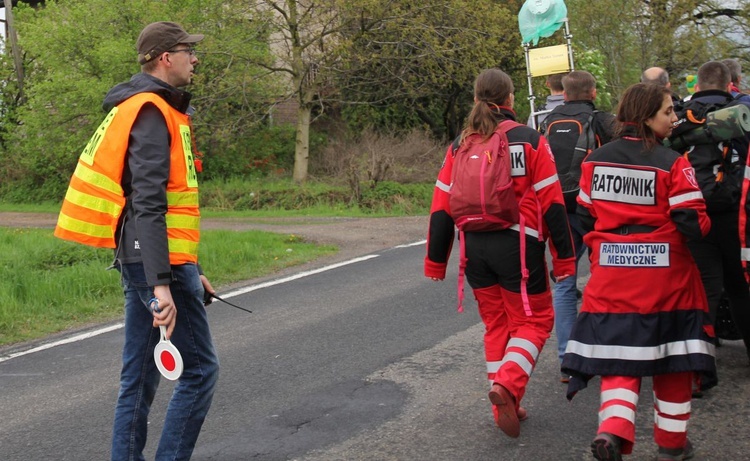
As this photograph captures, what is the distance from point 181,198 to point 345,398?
2.27 metres

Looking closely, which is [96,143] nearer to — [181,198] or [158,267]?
[181,198]

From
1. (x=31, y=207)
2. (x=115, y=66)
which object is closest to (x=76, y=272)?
(x=115, y=66)

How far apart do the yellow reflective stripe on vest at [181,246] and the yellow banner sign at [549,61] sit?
1461 cm

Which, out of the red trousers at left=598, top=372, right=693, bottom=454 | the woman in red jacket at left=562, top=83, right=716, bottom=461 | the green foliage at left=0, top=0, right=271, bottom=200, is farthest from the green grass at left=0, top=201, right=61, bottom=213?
the red trousers at left=598, top=372, right=693, bottom=454

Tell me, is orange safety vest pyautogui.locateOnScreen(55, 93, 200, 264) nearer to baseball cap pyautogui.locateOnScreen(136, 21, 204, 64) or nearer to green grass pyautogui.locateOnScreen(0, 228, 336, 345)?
baseball cap pyautogui.locateOnScreen(136, 21, 204, 64)

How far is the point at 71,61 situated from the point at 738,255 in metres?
20.4

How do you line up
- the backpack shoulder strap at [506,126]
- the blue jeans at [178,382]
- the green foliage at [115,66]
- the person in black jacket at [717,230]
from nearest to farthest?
the blue jeans at [178,382], the backpack shoulder strap at [506,126], the person in black jacket at [717,230], the green foliage at [115,66]

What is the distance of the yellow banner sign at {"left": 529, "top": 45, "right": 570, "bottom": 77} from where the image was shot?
58.2ft

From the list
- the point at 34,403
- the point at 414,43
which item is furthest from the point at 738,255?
the point at 414,43

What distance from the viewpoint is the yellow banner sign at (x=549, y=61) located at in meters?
17.8

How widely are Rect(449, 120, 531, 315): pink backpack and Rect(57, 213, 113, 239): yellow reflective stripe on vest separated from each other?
1858 millimetres

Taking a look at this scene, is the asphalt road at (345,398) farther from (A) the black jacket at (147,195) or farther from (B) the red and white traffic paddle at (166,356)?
(A) the black jacket at (147,195)

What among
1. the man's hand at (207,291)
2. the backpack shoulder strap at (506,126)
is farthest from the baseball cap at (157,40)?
the backpack shoulder strap at (506,126)

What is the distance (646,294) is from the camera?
434cm
